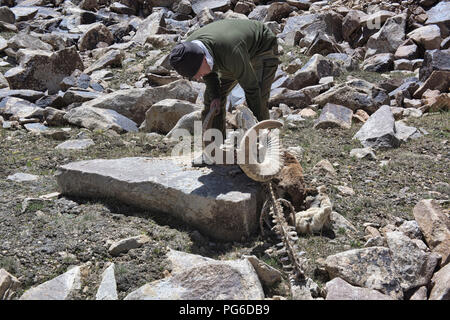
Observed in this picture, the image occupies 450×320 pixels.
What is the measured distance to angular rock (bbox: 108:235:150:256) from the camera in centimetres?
384

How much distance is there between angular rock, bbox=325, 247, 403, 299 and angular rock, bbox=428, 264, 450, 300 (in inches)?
9.6

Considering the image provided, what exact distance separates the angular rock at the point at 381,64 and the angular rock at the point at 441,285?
7.58 metres

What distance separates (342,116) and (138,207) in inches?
170

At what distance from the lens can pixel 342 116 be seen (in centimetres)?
744

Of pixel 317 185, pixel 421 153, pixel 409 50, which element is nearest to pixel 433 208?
pixel 317 185

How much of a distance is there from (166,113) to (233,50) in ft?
11.1

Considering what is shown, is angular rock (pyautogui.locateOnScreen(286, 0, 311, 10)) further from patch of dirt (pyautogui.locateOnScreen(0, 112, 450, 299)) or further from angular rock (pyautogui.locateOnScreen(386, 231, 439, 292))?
angular rock (pyautogui.locateOnScreen(386, 231, 439, 292))

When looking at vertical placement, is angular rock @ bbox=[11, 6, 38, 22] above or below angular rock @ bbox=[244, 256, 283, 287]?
below

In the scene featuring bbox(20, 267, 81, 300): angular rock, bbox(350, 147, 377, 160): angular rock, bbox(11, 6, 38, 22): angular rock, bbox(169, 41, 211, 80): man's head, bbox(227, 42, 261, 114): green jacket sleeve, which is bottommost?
bbox(11, 6, 38, 22): angular rock

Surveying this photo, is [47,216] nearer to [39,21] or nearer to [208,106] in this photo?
[208,106]

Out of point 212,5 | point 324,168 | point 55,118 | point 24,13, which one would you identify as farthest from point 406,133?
point 24,13

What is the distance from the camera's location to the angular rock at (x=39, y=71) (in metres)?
9.53

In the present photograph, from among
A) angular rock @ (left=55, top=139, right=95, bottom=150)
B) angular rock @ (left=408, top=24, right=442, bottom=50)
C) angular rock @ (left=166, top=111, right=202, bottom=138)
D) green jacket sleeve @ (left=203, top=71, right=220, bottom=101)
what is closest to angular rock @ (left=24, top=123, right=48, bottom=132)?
angular rock @ (left=55, top=139, right=95, bottom=150)

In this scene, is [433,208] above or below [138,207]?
above
